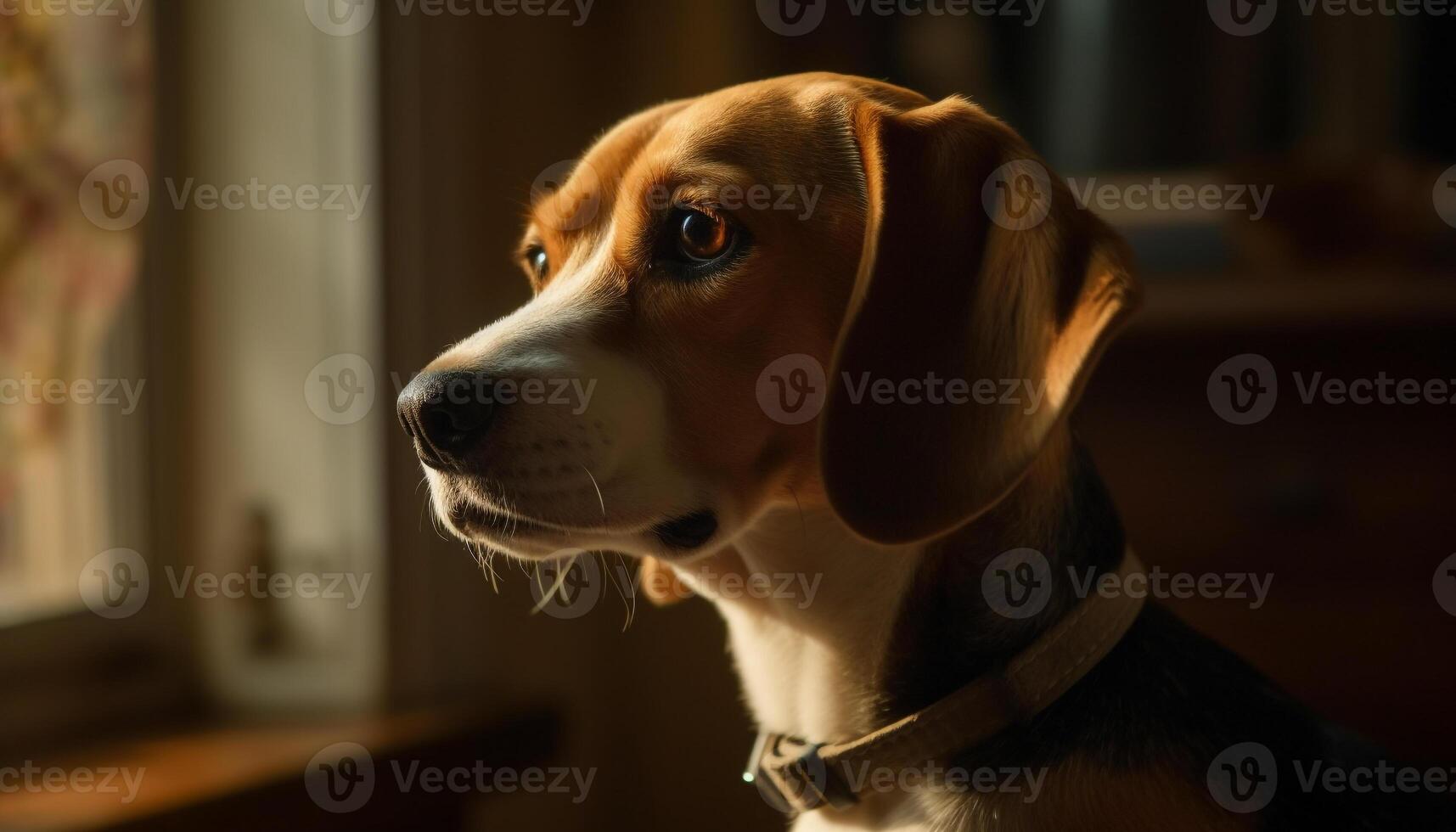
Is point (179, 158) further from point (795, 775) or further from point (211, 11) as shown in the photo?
point (795, 775)

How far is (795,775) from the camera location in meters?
1.02

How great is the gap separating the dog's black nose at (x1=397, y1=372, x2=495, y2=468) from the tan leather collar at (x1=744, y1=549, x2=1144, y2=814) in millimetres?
410
